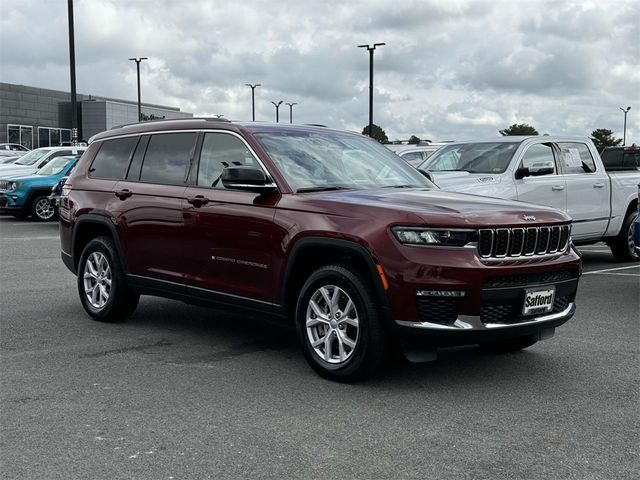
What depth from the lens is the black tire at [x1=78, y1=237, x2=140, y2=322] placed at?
7395mm

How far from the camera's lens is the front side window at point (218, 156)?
632 centimetres

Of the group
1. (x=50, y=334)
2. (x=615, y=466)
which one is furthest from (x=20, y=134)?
(x=615, y=466)

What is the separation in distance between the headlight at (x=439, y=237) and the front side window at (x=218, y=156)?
1636mm

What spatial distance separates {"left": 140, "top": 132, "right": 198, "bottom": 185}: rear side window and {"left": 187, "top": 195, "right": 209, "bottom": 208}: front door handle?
29 cm

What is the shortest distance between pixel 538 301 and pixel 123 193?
379 centimetres

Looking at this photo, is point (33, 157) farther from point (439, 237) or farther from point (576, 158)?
point (439, 237)

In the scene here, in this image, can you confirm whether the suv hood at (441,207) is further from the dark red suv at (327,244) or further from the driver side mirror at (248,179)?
the driver side mirror at (248,179)

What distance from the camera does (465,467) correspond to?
398 centimetres

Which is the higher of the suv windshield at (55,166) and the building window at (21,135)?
the building window at (21,135)

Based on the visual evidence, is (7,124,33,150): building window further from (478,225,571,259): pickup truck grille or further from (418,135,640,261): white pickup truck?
(478,225,571,259): pickup truck grille

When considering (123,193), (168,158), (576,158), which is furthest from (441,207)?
(576,158)

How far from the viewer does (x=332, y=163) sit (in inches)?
250

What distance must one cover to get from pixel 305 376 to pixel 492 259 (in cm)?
152

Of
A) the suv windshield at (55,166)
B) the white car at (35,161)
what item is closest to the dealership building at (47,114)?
the white car at (35,161)
